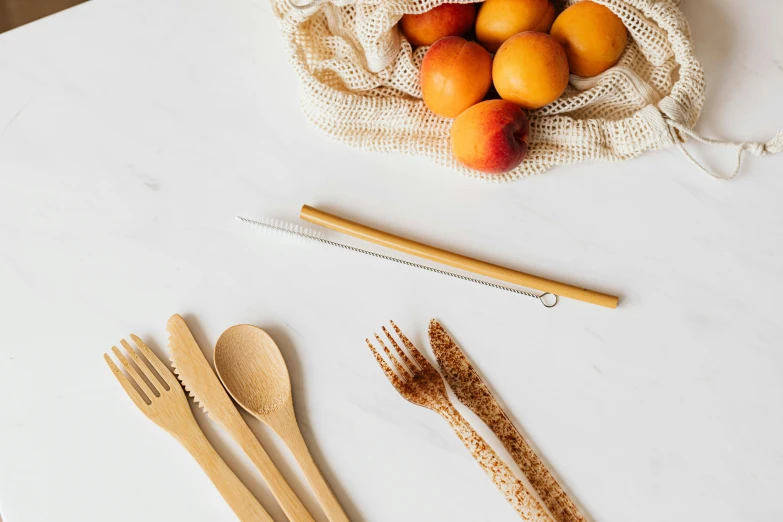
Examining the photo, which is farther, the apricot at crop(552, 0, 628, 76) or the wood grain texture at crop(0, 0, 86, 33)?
the wood grain texture at crop(0, 0, 86, 33)

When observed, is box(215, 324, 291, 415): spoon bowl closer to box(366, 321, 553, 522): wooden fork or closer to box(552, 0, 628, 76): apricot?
box(366, 321, 553, 522): wooden fork

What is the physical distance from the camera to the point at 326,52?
71cm

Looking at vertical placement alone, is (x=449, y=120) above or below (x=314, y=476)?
above

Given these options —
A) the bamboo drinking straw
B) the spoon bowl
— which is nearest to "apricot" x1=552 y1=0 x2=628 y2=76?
the bamboo drinking straw

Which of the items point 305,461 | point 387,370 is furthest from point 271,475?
point 387,370

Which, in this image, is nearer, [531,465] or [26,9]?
[531,465]

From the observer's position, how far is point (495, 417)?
0.64 metres

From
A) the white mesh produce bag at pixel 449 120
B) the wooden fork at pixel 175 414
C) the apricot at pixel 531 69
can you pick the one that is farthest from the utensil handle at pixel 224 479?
the apricot at pixel 531 69

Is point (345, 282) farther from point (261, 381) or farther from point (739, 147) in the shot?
point (739, 147)

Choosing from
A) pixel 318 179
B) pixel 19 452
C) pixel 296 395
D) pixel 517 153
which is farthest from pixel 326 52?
pixel 19 452

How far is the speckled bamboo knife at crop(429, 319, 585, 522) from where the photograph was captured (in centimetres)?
62

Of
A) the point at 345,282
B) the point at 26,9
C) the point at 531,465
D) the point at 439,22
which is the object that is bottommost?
the point at 531,465

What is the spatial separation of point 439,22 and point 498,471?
487 mm

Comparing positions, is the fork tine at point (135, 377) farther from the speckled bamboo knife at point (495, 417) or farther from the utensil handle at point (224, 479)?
the speckled bamboo knife at point (495, 417)
